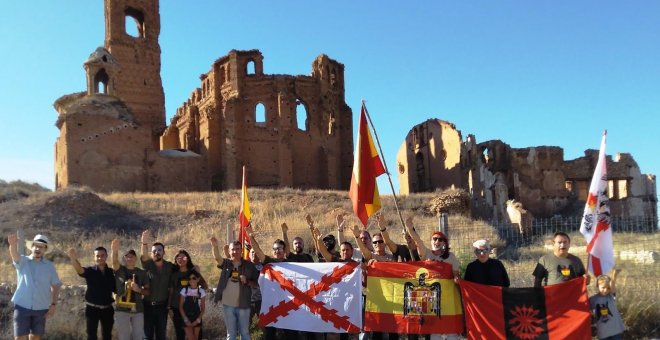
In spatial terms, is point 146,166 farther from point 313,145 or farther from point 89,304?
point 89,304

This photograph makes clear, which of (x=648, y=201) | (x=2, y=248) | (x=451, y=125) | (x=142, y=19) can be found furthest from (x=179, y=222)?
(x=648, y=201)

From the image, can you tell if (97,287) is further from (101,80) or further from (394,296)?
(101,80)

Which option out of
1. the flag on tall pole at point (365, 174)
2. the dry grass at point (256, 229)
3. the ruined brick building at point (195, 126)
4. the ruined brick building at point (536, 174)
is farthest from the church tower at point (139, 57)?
the flag on tall pole at point (365, 174)

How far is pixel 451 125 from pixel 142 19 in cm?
2271

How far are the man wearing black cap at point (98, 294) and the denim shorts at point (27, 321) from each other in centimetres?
54

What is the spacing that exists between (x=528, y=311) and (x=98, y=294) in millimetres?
5355

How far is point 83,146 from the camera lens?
3061 centimetres

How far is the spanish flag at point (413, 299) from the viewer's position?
734 cm

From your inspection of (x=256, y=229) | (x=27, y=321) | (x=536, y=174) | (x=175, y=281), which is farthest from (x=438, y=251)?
(x=536, y=174)

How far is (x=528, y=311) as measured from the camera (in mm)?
7066

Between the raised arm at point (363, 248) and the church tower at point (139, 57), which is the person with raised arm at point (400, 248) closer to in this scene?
the raised arm at point (363, 248)

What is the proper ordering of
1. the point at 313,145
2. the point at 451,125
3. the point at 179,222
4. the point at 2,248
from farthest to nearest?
the point at 313,145 < the point at 451,125 < the point at 179,222 < the point at 2,248

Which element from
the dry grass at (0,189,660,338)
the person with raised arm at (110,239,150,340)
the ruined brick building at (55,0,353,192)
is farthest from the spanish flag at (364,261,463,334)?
the ruined brick building at (55,0,353,192)

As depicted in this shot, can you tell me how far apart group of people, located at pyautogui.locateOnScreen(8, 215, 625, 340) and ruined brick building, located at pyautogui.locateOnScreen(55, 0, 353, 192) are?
81.9 feet
